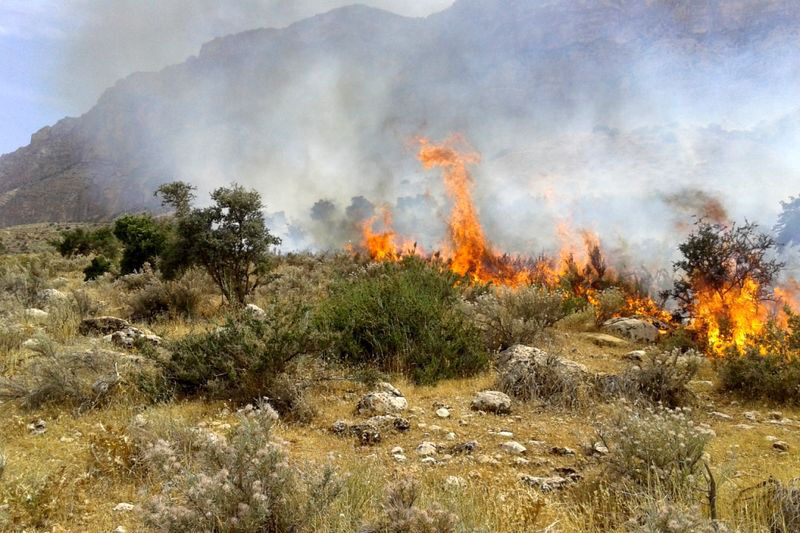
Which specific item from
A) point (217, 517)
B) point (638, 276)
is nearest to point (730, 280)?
point (638, 276)

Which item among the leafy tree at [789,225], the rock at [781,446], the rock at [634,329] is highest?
the leafy tree at [789,225]

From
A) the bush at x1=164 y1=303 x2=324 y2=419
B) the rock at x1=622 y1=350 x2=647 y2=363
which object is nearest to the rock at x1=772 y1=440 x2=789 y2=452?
the rock at x1=622 y1=350 x2=647 y2=363

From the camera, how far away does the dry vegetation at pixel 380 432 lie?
259cm

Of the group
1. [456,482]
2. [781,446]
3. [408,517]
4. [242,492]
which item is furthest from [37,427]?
[781,446]

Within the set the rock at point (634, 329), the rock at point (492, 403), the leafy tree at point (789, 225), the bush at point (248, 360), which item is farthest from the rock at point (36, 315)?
the leafy tree at point (789, 225)

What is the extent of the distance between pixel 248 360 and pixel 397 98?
7909 centimetres

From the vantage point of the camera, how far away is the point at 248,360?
5203 millimetres

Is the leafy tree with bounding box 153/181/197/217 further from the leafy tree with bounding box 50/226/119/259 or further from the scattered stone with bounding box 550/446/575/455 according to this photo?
Result: the scattered stone with bounding box 550/446/575/455

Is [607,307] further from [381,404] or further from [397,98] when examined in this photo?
[397,98]

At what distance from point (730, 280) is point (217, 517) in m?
12.2

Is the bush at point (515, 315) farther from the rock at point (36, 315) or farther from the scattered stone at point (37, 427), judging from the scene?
the rock at point (36, 315)

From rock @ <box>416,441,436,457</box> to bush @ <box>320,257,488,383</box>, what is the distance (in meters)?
2.08

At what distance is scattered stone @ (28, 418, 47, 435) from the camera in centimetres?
429

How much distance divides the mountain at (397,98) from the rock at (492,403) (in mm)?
18738
